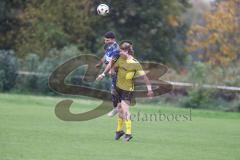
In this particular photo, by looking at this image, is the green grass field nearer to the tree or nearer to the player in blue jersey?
the player in blue jersey

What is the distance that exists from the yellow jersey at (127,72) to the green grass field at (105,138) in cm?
117

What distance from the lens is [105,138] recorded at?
1592 cm

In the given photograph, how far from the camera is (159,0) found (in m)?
48.5

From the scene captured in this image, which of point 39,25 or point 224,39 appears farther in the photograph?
point 224,39

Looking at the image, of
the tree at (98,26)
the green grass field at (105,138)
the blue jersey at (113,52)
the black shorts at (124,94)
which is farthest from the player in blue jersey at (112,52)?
the tree at (98,26)

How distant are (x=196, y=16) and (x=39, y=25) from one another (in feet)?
164

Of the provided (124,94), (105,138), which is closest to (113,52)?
(124,94)

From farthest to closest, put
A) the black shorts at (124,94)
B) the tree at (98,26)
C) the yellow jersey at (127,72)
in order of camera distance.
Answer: the tree at (98,26) < the yellow jersey at (127,72) < the black shorts at (124,94)

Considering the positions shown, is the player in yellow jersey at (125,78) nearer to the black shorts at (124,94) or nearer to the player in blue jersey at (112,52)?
the black shorts at (124,94)

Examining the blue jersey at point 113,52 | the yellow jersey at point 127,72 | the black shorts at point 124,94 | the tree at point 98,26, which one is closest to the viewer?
the black shorts at point 124,94

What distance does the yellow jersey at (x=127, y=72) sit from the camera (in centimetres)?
1591

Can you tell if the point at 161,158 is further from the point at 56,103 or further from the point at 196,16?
the point at 196,16

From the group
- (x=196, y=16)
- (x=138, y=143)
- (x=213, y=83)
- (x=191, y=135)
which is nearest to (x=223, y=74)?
(x=213, y=83)

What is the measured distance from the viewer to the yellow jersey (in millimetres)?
15914
